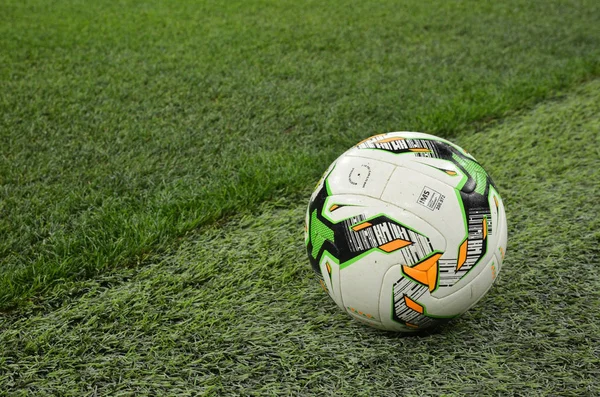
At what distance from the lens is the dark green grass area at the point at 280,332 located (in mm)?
1802

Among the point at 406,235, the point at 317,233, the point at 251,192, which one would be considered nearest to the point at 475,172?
the point at 406,235

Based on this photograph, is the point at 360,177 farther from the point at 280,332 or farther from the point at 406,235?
the point at 280,332

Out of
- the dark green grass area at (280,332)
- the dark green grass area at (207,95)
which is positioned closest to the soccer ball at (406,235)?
the dark green grass area at (280,332)

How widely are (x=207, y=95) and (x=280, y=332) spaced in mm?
2344

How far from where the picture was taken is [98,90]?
3988mm

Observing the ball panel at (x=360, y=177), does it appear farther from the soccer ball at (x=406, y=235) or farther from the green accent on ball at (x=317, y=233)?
the green accent on ball at (x=317, y=233)

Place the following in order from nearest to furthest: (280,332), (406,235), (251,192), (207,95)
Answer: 1. (406,235)
2. (280,332)
3. (251,192)
4. (207,95)

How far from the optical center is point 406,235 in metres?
1.74

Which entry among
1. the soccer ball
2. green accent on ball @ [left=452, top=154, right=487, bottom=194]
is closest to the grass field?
the soccer ball

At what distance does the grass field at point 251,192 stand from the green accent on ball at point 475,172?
18.5 inches

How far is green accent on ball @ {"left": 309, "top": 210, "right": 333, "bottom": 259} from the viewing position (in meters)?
1.85

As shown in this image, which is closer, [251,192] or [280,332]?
[280,332]

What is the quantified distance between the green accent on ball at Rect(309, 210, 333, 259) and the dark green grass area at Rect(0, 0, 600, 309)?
0.83m

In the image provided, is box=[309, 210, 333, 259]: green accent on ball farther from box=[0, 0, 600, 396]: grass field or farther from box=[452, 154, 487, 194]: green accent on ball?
box=[452, 154, 487, 194]: green accent on ball
